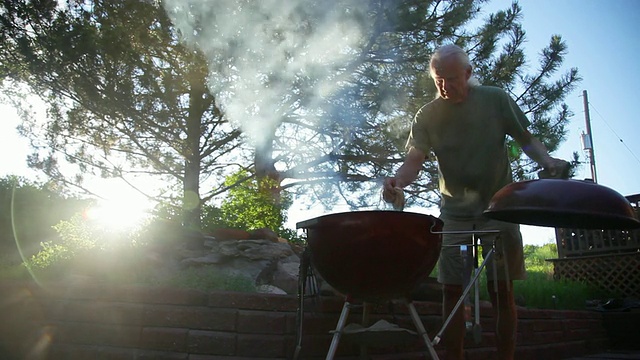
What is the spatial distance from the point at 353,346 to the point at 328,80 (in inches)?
199

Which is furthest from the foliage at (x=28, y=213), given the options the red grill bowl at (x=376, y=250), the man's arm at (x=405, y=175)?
the red grill bowl at (x=376, y=250)

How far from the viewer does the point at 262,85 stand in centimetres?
680

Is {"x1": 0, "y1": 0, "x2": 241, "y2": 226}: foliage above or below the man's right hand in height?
above

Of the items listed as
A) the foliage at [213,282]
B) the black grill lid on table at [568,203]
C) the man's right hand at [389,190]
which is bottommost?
the foliage at [213,282]

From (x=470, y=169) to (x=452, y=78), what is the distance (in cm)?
42

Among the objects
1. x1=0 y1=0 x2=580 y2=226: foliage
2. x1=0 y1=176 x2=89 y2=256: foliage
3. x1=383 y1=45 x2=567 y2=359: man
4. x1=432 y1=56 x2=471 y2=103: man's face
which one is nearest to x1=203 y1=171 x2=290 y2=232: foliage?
x1=0 y1=0 x2=580 y2=226: foliage

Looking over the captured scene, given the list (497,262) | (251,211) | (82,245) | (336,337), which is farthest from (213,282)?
(251,211)

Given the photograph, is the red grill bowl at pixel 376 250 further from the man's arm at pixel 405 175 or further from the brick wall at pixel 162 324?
the brick wall at pixel 162 324

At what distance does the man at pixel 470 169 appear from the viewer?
237cm

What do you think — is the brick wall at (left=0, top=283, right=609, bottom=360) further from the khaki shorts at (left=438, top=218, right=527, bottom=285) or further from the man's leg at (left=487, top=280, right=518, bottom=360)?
Result: the man's leg at (left=487, top=280, right=518, bottom=360)

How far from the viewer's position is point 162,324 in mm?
2406

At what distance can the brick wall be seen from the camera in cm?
234

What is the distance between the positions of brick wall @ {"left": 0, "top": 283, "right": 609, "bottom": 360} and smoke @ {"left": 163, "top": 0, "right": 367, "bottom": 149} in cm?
440

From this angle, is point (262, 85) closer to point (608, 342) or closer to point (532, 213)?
point (608, 342)
